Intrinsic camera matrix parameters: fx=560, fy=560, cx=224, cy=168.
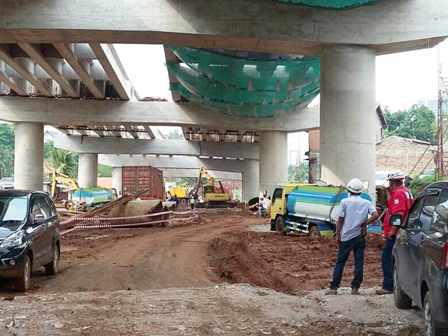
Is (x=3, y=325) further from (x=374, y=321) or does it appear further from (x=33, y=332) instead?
(x=374, y=321)

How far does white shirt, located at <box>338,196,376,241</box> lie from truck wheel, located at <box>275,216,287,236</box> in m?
13.2

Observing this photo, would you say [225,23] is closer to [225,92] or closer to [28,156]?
[225,92]

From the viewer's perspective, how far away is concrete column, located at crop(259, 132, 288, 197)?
38531 millimetres

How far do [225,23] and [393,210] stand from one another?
1108 cm

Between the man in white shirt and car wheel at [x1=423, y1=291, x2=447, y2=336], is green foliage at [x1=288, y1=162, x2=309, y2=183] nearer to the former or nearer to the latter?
the man in white shirt

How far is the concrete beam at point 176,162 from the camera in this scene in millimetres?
65250

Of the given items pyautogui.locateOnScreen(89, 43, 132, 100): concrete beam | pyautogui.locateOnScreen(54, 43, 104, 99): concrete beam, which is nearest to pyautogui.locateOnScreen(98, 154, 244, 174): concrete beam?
pyautogui.locateOnScreen(89, 43, 132, 100): concrete beam

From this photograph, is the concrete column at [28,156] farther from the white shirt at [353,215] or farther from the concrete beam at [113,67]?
the white shirt at [353,215]

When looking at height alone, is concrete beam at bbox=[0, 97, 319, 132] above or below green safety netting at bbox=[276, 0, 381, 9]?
below

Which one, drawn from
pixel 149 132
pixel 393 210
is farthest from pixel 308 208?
pixel 149 132

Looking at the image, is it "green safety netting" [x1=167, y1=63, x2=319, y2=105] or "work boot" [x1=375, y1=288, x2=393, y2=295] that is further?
"green safety netting" [x1=167, y1=63, x2=319, y2=105]

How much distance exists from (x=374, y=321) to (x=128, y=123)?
3035 cm

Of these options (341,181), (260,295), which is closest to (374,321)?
(260,295)

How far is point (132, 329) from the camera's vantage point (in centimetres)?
599
